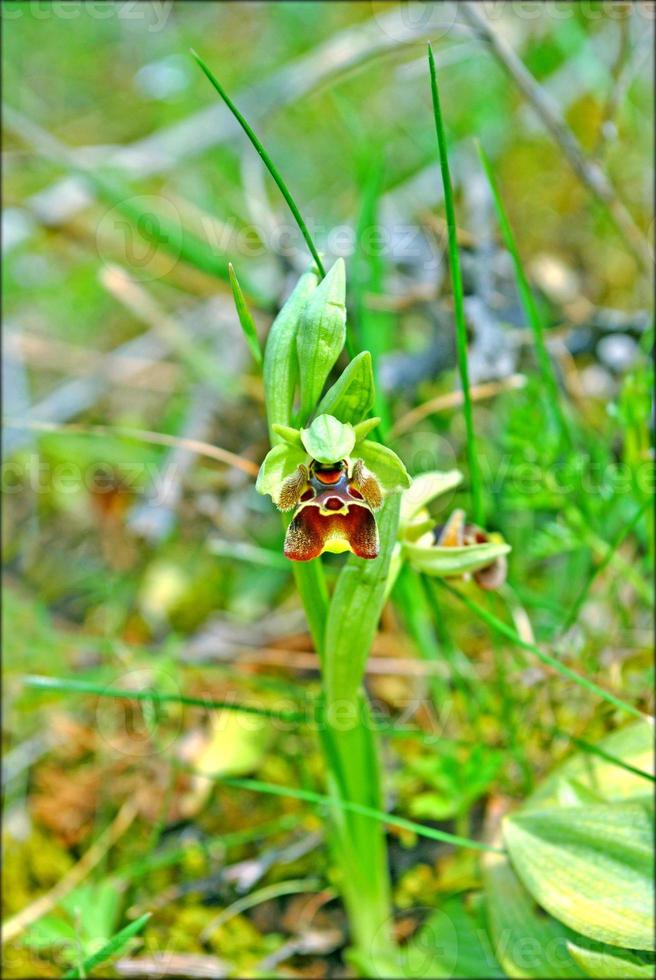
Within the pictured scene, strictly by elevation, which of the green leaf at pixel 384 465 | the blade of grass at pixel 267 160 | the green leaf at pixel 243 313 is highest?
the blade of grass at pixel 267 160

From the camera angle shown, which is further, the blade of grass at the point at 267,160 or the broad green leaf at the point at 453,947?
the broad green leaf at the point at 453,947

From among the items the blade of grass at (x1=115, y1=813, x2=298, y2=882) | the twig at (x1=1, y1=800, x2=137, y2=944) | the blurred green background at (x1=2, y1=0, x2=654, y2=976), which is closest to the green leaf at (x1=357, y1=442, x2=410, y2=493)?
the blurred green background at (x1=2, y1=0, x2=654, y2=976)

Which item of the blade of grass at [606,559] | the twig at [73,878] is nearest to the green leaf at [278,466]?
the blade of grass at [606,559]

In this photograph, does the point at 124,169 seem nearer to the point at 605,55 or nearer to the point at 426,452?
the point at 426,452

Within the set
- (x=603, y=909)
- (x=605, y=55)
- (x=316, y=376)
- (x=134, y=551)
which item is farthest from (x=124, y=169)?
(x=603, y=909)

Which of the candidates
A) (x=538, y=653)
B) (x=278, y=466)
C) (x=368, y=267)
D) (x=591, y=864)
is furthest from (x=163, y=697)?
(x=368, y=267)

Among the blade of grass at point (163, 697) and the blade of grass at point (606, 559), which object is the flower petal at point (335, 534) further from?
the blade of grass at point (606, 559)
